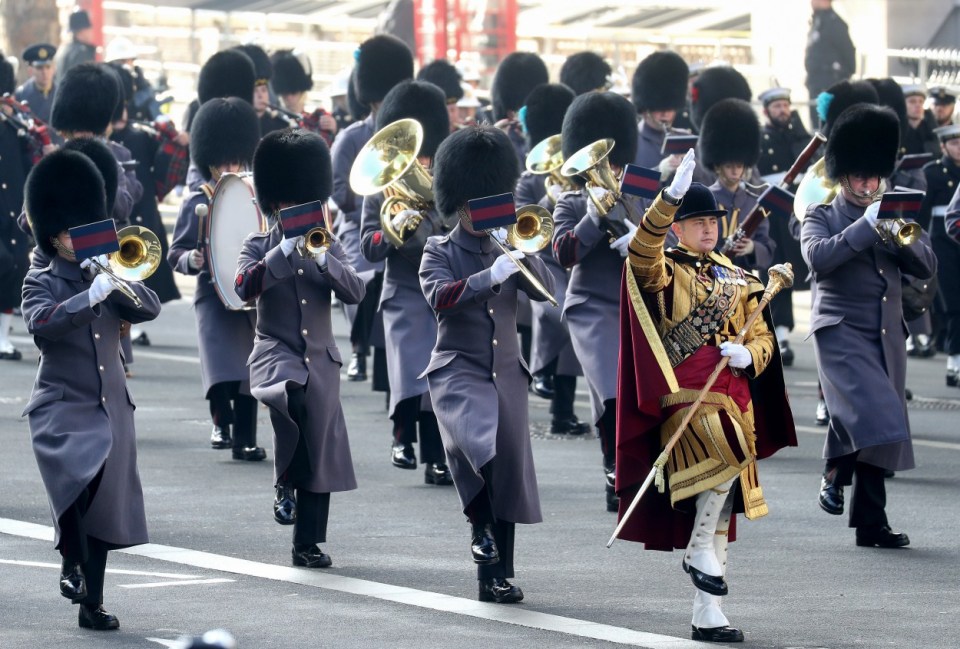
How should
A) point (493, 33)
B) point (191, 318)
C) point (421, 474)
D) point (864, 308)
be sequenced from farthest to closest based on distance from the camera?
point (493, 33) → point (191, 318) → point (421, 474) → point (864, 308)

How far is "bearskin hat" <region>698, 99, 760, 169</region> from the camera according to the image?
12.3 meters

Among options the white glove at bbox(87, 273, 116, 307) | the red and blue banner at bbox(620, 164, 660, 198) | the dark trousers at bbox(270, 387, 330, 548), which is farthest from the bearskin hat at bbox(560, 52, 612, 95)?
the white glove at bbox(87, 273, 116, 307)

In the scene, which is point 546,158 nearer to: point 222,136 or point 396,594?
point 222,136

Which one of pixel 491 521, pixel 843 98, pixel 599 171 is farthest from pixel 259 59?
pixel 491 521

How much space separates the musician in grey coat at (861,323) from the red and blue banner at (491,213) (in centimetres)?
161

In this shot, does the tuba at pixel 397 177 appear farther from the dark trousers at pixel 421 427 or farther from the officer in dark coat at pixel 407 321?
the dark trousers at pixel 421 427

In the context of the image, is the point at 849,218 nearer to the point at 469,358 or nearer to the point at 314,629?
the point at 469,358

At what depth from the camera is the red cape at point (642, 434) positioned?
25.3ft

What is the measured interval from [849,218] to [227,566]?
300cm

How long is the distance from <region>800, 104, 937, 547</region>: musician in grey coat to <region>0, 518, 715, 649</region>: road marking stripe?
1.96 metres

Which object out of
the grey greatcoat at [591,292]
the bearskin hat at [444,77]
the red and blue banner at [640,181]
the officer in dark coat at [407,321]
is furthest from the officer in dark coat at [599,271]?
the bearskin hat at [444,77]

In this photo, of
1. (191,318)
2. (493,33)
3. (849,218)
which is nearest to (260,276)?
(849,218)

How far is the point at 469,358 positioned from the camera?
8.77 m

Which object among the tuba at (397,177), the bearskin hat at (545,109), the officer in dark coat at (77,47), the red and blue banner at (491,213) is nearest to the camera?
the red and blue banner at (491,213)
